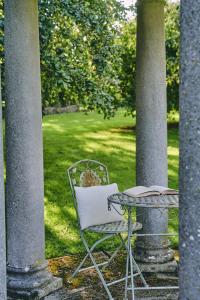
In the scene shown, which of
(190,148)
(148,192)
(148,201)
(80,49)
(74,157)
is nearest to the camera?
(190,148)

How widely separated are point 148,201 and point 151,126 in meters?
1.33

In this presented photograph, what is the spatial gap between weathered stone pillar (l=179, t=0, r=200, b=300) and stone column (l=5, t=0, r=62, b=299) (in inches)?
104

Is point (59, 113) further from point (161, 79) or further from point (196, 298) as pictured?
point (196, 298)

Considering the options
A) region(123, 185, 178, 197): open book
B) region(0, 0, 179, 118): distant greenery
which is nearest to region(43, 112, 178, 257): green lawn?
region(0, 0, 179, 118): distant greenery

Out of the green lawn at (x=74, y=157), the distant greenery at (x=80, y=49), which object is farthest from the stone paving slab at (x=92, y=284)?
the distant greenery at (x=80, y=49)

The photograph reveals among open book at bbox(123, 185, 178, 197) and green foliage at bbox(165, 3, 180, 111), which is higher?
green foliage at bbox(165, 3, 180, 111)

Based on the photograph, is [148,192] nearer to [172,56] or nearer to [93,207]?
[93,207]

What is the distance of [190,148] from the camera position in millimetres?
2346

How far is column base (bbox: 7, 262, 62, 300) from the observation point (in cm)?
484

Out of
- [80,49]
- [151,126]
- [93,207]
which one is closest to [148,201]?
[93,207]

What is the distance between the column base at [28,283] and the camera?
15.9 feet

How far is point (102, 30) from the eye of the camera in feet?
30.8

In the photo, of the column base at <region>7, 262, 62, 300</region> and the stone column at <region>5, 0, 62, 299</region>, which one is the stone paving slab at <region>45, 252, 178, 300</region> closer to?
the column base at <region>7, 262, 62, 300</region>

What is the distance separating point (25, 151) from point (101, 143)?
38.9 feet
